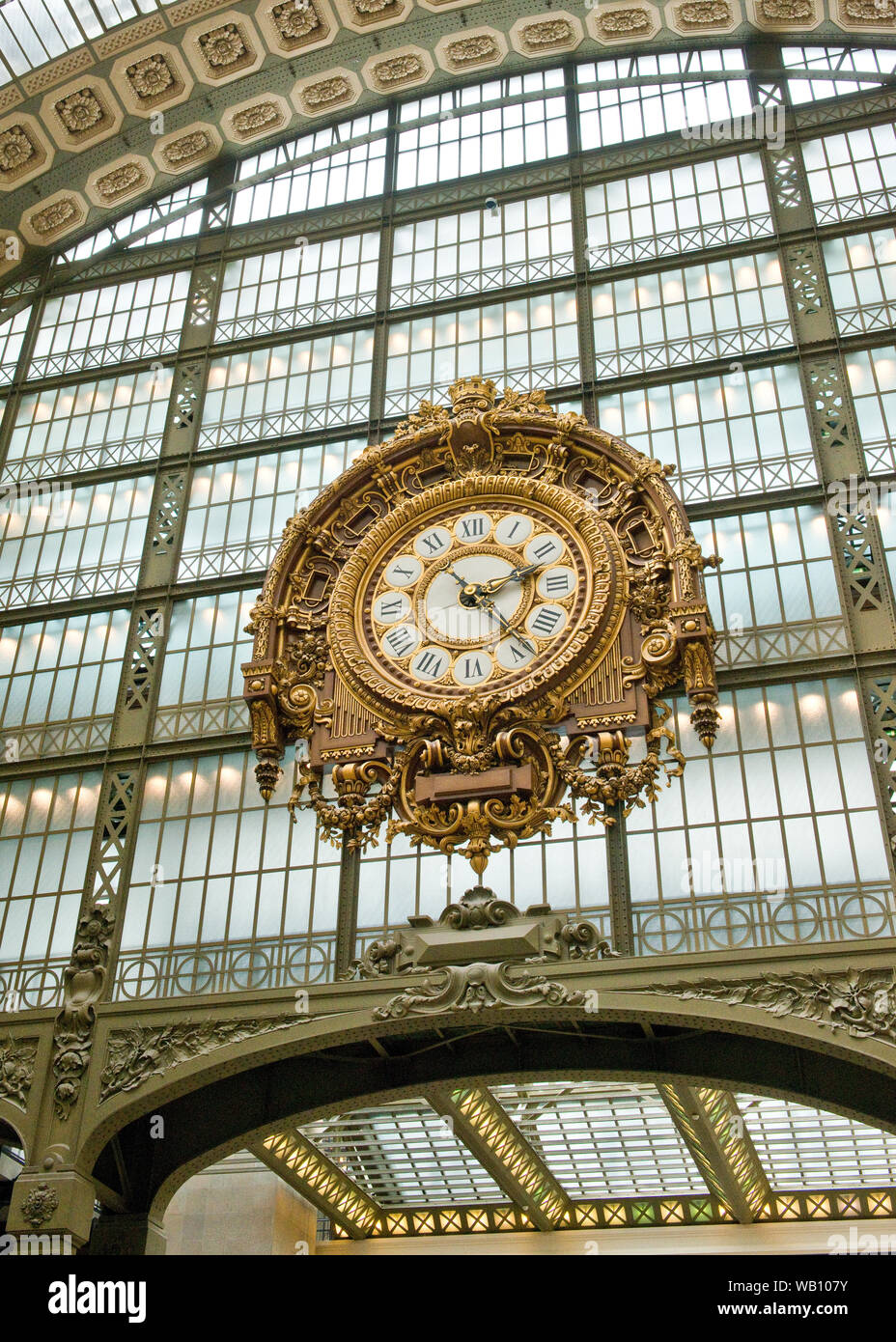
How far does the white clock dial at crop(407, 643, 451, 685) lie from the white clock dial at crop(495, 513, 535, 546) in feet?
7.38

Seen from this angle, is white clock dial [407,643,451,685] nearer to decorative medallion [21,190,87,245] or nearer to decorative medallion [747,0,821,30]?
decorative medallion [747,0,821,30]

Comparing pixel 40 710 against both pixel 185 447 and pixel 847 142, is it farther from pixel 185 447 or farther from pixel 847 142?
pixel 847 142

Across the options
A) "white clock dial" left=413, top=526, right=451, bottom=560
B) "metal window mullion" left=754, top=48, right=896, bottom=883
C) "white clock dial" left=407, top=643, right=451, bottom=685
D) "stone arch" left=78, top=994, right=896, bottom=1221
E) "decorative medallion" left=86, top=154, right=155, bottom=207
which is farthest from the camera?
"decorative medallion" left=86, top=154, right=155, bottom=207

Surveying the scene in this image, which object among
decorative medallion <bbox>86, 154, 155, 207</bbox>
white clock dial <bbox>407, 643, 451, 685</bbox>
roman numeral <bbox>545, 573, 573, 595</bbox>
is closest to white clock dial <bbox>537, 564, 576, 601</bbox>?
roman numeral <bbox>545, 573, 573, 595</bbox>

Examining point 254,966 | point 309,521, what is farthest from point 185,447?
point 254,966

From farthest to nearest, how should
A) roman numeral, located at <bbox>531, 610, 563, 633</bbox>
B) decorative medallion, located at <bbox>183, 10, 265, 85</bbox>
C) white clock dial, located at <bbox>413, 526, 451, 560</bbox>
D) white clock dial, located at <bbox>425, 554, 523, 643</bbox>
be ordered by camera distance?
decorative medallion, located at <bbox>183, 10, 265, 85</bbox>, white clock dial, located at <bbox>413, 526, 451, 560</bbox>, white clock dial, located at <bbox>425, 554, 523, 643</bbox>, roman numeral, located at <bbox>531, 610, 563, 633</bbox>

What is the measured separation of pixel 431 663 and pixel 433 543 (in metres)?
2.47

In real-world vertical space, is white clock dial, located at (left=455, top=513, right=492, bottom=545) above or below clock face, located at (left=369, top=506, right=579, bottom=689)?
above

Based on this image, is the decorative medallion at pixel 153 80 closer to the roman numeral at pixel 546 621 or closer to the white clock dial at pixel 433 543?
the white clock dial at pixel 433 543

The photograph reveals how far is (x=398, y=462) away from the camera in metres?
24.3

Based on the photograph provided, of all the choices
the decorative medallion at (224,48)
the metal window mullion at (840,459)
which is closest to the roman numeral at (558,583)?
the metal window mullion at (840,459)

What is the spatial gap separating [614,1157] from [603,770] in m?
13.8

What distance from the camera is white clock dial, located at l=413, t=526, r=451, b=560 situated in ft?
76.7
